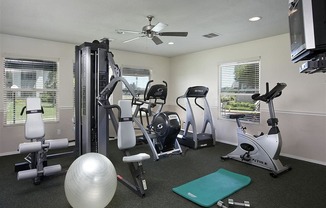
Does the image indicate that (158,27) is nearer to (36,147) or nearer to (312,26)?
(312,26)

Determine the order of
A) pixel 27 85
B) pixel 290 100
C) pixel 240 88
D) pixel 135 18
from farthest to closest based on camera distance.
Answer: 1. pixel 240 88
2. pixel 27 85
3. pixel 290 100
4. pixel 135 18

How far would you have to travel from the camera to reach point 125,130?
2.78 metres

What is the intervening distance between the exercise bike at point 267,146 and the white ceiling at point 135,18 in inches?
46.9

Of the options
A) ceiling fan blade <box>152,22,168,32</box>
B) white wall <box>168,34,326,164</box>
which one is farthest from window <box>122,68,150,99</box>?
ceiling fan blade <box>152,22,168,32</box>

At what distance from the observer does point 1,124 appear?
4223 mm

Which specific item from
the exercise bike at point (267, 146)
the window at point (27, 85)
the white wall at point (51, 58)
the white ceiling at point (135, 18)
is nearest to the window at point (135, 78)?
the white wall at point (51, 58)

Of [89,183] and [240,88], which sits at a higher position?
[240,88]

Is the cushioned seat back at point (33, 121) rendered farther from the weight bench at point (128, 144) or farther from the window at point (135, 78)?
the window at point (135, 78)

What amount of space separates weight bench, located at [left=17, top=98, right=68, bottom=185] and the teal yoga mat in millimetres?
1868

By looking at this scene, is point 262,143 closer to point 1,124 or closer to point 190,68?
point 190,68

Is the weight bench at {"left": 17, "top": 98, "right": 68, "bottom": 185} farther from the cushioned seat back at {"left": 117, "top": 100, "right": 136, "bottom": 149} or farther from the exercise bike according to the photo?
the exercise bike

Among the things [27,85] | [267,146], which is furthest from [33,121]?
[267,146]

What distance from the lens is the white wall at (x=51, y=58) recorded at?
167 inches

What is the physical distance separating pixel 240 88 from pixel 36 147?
14.3 feet
